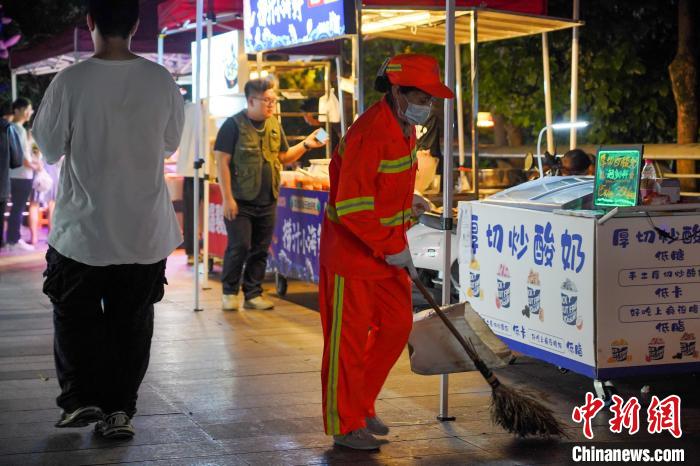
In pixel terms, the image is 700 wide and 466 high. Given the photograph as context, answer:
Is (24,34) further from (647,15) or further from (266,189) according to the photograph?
(266,189)

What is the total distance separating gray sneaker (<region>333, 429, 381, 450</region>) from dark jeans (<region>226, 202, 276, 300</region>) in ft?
15.5

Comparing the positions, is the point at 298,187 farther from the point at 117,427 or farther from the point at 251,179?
the point at 117,427

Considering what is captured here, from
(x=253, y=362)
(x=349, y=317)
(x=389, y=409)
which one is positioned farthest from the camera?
(x=253, y=362)

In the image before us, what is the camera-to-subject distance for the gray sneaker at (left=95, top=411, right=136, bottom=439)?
19.5ft

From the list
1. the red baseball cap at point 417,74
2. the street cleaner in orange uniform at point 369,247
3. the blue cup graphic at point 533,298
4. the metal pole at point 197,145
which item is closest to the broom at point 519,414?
the street cleaner in orange uniform at point 369,247

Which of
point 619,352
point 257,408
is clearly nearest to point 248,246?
point 257,408

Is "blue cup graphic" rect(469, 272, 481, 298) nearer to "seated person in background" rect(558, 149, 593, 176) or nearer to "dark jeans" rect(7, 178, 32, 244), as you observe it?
"seated person in background" rect(558, 149, 593, 176)

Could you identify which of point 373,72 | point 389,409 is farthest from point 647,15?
point 389,409

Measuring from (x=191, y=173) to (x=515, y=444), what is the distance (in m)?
8.12

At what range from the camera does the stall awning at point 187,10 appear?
39.9 feet

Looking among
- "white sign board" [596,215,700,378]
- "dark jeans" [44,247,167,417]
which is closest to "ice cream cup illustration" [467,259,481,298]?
"white sign board" [596,215,700,378]

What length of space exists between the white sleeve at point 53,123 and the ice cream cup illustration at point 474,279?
321cm

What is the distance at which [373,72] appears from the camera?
24281 mm

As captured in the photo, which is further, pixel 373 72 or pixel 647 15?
pixel 373 72
